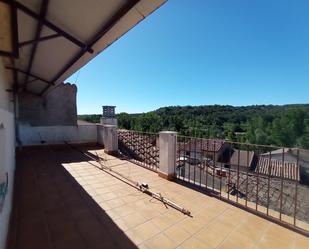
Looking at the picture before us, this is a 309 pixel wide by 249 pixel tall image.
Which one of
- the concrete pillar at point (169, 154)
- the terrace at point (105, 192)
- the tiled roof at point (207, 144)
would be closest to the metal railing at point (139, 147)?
the terrace at point (105, 192)

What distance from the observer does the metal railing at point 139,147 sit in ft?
17.9

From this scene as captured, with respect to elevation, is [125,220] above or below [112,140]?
below

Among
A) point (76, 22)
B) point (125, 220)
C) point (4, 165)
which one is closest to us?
point (4, 165)

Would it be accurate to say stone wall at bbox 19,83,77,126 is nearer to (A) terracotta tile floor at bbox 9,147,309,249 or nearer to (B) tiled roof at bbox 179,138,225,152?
(A) terracotta tile floor at bbox 9,147,309,249

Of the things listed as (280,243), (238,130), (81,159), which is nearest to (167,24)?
(81,159)

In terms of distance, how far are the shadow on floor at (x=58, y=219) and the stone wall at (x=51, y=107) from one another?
5103 millimetres

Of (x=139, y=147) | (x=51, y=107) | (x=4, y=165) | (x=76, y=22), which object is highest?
(x=76, y=22)

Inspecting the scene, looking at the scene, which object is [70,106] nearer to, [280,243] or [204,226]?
[204,226]

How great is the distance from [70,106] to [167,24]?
6.36 meters

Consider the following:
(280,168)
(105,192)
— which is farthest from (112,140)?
(280,168)

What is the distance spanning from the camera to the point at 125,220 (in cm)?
238

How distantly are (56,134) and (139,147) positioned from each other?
14.2ft

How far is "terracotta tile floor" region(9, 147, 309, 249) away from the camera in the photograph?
196 cm

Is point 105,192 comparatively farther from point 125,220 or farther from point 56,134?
point 56,134
